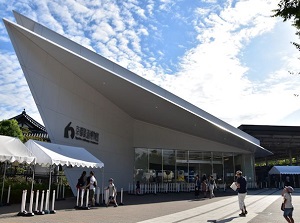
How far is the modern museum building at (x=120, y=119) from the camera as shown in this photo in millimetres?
13523

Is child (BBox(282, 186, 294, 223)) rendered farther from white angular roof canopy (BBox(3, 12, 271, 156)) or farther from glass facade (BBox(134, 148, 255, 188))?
glass facade (BBox(134, 148, 255, 188))

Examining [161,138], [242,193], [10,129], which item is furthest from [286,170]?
[10,129]

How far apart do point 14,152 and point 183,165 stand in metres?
17.1

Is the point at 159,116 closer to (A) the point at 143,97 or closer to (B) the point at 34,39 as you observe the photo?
(A) the point at 143,97

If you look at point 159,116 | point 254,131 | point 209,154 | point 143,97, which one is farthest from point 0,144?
point 254,131

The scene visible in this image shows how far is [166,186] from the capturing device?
2284 cm

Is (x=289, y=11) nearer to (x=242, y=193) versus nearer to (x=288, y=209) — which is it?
(x=288, y=209)

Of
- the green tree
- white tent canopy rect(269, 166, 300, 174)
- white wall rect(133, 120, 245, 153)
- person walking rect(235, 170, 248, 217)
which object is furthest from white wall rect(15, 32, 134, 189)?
white tent canopy rect(269, 166, 300, 174)

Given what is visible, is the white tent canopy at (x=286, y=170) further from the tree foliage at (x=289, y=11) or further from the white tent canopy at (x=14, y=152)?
the tree foliage at (x=289, y=11)

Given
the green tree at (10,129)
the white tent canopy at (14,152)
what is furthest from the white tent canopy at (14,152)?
the green tree at (10,129)

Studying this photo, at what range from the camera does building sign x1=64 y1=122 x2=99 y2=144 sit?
15686 mm

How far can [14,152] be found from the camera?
9898mm

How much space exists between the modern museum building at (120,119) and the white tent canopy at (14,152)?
3.77 metres

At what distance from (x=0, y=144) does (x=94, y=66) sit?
5.54m
